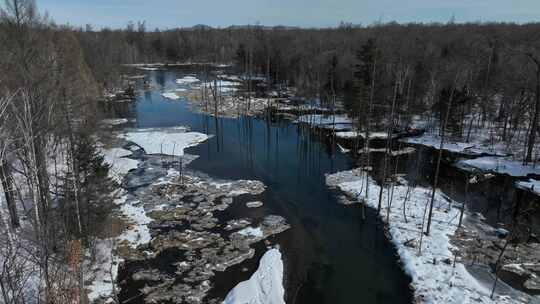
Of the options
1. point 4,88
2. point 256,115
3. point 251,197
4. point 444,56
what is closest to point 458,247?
point 251,197

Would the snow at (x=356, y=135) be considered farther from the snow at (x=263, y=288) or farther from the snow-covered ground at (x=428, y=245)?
the snow at (x=263, y=288)

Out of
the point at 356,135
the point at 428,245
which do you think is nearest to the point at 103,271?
the point at 428,245

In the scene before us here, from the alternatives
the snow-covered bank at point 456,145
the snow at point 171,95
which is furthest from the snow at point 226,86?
the snow-covered bank at point 456,145

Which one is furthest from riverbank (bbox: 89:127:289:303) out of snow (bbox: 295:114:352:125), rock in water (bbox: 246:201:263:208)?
snow (bbox: 295:114:352:125)

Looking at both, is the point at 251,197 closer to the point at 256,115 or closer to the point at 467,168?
the point at 467,168

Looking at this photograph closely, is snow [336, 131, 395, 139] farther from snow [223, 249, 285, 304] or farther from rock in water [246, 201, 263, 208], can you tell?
snow [223, 249, 285, 304]

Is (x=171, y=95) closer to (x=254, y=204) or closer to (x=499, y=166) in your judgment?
(x=254, y=204)
